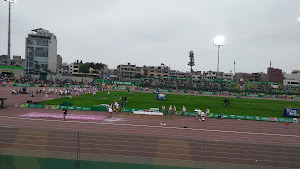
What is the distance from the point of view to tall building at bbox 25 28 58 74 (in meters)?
83.7

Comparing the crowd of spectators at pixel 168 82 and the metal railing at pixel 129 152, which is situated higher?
the crowd of spectators at pixel 168 82

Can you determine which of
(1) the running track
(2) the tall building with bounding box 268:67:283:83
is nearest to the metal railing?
(1) the running track

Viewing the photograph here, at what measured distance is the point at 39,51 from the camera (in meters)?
85.0

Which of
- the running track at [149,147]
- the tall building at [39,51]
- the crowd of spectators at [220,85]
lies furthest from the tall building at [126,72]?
the running track at [149,147]

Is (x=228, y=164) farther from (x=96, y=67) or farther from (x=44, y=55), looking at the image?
(x=96, y=67)

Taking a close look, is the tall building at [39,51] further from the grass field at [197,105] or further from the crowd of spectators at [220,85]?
→ the crowd of spectators at [220,85]

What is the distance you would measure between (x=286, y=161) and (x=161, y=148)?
4.50 meters

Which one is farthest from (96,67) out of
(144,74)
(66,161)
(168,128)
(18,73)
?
(66,161)

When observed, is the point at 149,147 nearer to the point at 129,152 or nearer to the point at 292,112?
the point at 129,152

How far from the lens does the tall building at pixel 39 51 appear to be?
8369cm

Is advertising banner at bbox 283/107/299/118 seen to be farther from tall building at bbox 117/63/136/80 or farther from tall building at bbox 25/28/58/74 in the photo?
tall building at bbox 25/28/58/74

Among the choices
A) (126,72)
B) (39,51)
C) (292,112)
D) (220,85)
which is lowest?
(292,112)

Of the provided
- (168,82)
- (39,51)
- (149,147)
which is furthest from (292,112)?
(39,51)

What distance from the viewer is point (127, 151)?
760 cm
